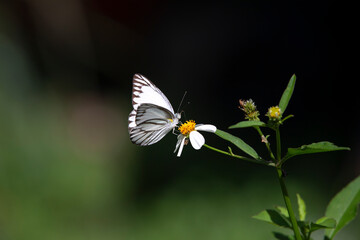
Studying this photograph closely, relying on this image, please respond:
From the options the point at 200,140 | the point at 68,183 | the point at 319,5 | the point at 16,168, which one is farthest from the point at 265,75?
the point at 200,140

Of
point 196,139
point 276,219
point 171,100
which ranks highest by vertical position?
point 171,100

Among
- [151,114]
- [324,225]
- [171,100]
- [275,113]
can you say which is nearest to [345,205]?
[324,225]

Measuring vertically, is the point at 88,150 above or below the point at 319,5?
below

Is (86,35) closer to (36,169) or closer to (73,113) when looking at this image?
(73,113)

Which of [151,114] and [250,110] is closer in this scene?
[250,110]

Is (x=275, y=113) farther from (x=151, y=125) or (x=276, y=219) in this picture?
(x=151, y=125)

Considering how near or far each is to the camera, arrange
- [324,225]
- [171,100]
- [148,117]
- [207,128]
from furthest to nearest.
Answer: [171,100]
[148,117]
[207,128]
[324,225]

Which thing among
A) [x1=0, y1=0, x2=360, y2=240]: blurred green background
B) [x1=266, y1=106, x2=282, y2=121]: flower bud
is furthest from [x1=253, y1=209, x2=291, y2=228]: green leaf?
[x1=0, y1=0, x2=360, y2=240]: blurred green background

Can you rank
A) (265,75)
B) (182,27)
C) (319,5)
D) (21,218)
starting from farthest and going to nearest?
(182,27), (265,75), (319,5), (21,218)
